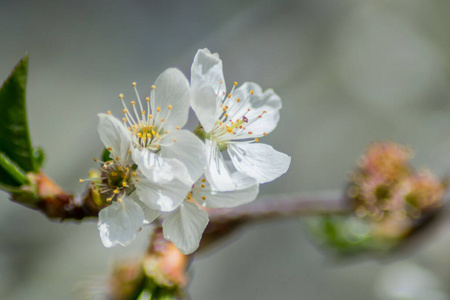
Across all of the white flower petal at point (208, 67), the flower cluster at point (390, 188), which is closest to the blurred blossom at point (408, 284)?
the flower cluster at point (390, 188)

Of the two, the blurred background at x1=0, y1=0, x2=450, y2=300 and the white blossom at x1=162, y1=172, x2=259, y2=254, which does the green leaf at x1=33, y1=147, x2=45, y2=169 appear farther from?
the blurred background at x1=0, y1=0, x2=450, y2=300

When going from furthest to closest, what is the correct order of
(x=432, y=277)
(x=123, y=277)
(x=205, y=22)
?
(x=205, y=22)
(x=432, y=277)
(x=123, y=277)

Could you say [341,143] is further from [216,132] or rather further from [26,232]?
[216,132]

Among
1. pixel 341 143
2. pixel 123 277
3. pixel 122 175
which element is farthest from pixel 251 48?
pixel 122 175

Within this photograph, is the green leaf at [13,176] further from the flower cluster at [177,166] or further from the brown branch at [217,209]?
the flower cluster at [177,166]

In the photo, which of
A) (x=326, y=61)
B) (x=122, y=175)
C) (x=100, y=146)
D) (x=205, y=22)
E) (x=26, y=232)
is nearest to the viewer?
(x=122, y=175)

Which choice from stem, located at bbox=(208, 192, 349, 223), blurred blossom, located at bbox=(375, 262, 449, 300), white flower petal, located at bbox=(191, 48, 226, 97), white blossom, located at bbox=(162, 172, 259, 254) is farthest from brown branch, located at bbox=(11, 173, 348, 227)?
blurred blossom, located at bbox=(375, 262, 449, 300)

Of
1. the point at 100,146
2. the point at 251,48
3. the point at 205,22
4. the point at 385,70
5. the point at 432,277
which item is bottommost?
the point at 432,277
